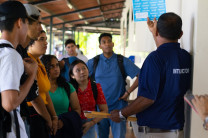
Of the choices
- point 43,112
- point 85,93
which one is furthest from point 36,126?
point 85,93

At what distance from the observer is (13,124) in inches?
55.6

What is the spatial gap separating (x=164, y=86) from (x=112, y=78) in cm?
154

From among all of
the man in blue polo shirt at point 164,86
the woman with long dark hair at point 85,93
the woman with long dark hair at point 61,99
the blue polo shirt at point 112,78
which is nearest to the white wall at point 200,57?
the man in blue polo shirt at point 164,86

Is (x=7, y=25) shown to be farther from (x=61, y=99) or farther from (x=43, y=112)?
(x=61, y=99)

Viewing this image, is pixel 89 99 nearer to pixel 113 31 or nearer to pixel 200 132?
pixel 200 132

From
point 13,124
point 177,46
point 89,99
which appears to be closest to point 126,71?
point 89,99

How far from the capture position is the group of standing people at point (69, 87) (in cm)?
139

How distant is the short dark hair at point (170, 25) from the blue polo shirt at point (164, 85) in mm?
67

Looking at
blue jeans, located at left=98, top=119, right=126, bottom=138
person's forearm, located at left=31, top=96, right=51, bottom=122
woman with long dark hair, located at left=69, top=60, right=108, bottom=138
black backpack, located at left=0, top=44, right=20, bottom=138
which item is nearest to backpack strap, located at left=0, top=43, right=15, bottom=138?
black backpack, located at left=0, top=44, right=20, bottom=138

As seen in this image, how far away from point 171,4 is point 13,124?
2089 millimetres

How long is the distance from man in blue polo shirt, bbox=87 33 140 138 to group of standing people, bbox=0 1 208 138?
0.42m

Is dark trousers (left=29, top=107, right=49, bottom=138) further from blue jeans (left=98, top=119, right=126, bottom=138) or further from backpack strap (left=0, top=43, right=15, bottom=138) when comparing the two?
blue jeans (left=98, top=119, right=126, bottom=138)

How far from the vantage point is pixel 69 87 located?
247 centimetres

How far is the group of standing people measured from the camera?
1.39 meters
